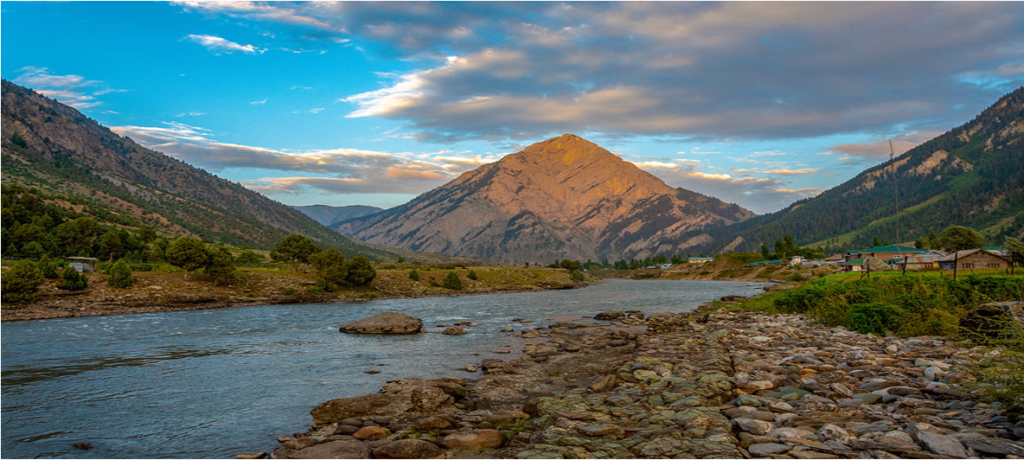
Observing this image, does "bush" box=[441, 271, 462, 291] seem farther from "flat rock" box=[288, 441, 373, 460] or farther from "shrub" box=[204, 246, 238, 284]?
"flat rock" box=[288, 441, 373, 460]

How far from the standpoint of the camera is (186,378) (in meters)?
23.1

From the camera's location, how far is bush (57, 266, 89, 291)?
60.4 m

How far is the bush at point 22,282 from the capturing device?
5391 cm

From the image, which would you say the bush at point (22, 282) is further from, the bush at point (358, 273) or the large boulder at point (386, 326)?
the bush at point (358, 273)

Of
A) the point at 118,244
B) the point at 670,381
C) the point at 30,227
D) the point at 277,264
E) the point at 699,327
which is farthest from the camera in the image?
the point at 277,264

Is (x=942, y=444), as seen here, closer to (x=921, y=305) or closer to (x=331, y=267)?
(x=921, y=305)

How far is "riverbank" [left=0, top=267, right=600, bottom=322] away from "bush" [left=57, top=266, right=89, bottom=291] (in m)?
0.69

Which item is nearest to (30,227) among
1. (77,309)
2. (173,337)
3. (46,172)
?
(77,309)

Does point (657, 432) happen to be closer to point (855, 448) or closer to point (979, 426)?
point (855, 448)

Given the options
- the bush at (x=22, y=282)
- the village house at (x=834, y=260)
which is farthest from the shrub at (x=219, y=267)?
the village house at (x=834, y=260)

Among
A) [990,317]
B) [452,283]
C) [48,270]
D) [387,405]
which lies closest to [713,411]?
[990,317]

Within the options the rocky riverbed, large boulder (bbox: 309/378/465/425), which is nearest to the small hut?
large boulder (bbox: 309/378/465/425)

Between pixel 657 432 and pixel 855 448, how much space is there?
351 centimetres

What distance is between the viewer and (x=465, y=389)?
18.0 meters
